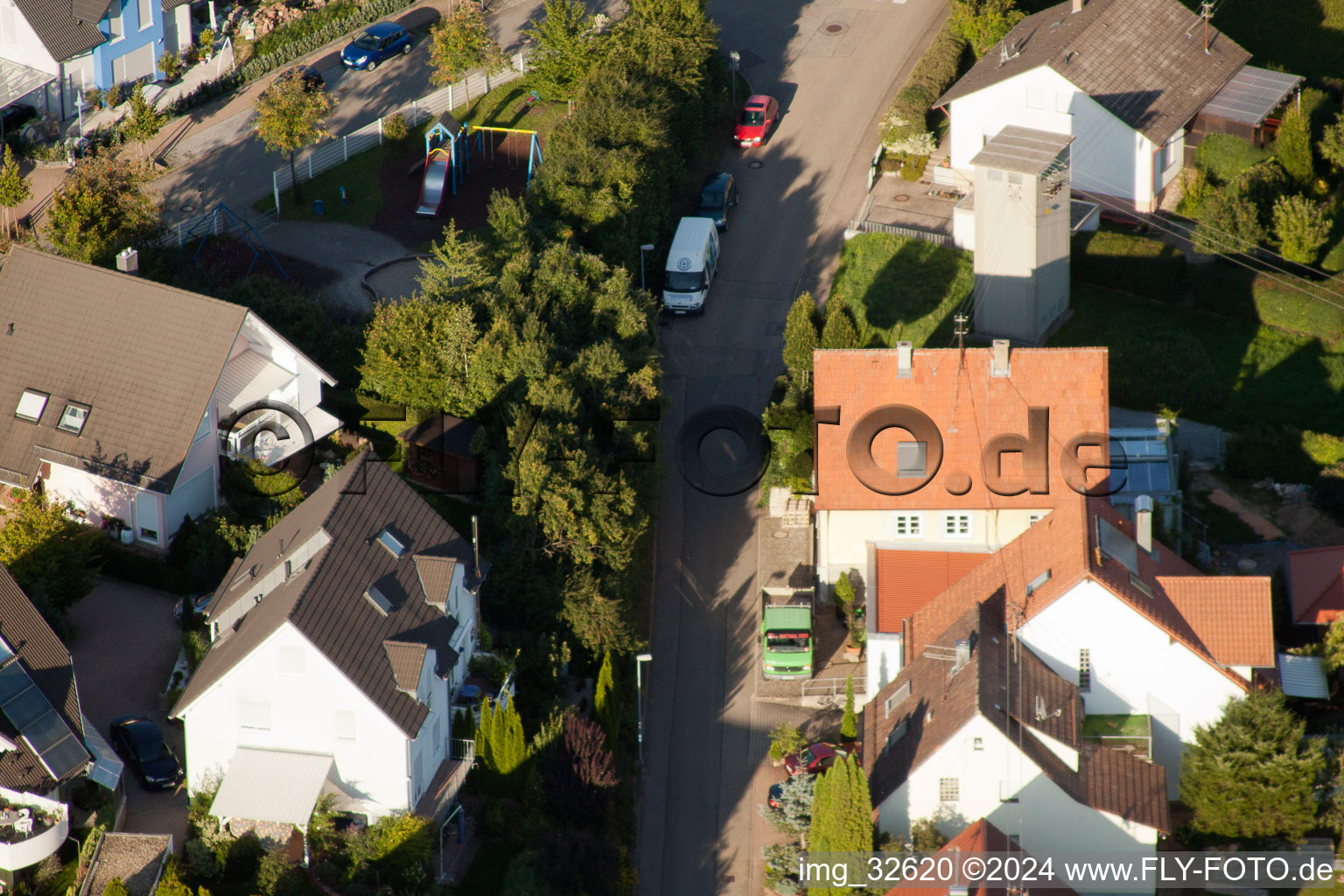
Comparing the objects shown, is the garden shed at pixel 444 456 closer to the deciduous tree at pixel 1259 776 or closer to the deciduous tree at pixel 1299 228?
the deciduous tree at pixel 1259 776

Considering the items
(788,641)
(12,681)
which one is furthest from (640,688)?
(12,681)

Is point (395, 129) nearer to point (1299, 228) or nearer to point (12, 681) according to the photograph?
point (12, 681)

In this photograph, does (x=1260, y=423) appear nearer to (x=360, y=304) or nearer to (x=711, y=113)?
(x=711, y=113)

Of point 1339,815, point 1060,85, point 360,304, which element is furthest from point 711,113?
point 1339,815

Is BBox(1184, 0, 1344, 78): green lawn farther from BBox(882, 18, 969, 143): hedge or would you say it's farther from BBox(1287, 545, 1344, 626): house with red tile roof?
BBox(1287, 545, 1344, 626): house with red tile roof

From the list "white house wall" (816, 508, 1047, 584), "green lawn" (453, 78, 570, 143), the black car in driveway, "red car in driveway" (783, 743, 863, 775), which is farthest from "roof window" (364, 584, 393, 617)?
"green lawn" (453, 78, 570, 143)
